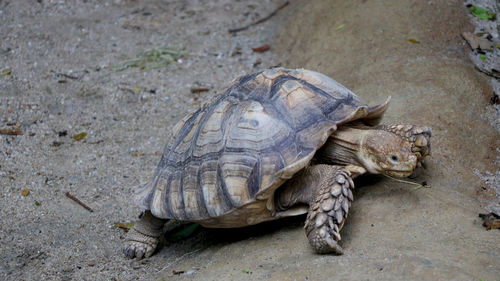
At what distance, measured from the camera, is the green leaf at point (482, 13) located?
5340 mm

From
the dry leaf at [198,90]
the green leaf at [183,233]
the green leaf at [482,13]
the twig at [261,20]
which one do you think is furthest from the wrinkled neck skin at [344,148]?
the twig at [261,20]

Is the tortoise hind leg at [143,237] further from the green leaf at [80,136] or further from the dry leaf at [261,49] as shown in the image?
the dry leaf at [261,49]

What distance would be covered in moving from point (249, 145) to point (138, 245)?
1.22m

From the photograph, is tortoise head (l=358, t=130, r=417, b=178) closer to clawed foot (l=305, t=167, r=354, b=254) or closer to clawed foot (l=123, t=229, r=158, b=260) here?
clawed foot (l=305, t=167, r=354, b=254)

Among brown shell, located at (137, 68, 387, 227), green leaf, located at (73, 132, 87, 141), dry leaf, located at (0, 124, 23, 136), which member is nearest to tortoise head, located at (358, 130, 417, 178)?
brown shell, located at (137, 68, 387, 227)

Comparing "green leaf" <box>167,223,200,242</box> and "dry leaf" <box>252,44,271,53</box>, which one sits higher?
"dry leaf" <box>252,44,271,53</box>

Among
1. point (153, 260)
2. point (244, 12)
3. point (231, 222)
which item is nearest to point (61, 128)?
point (153, 260)

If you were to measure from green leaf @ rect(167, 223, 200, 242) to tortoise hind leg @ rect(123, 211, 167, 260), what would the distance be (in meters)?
0.18

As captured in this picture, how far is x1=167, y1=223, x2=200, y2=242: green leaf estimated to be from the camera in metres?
3.92

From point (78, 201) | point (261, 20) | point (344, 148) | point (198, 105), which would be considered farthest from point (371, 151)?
point (261, 20)

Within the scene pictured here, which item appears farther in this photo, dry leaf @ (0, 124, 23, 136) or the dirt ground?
dry leaf @ (0, 124, 23, 136)

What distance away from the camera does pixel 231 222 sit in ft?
10.6

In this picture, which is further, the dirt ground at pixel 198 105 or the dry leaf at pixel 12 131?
the dry leaf at pixel 12 131

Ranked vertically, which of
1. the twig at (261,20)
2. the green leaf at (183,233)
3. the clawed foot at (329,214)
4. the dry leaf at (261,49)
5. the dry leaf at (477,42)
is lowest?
the green leaf at (183,233)
